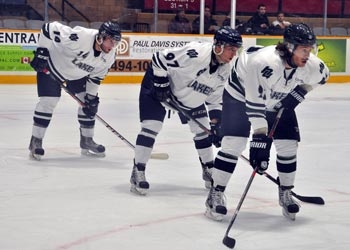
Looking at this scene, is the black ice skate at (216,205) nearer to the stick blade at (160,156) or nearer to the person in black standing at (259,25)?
the stick blade at (160,156)

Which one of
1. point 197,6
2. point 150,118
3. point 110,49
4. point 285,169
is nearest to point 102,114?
point 110,49

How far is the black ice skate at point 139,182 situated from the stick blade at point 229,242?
1.12 metres

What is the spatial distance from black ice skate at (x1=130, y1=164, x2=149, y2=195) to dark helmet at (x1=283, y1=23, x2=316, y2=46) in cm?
122

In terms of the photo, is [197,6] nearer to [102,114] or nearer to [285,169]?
[102,114]

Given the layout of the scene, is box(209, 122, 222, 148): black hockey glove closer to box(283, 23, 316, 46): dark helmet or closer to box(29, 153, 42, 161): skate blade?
box(283, 23, 316, 46): dark helmet

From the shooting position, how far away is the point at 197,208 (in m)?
4.23

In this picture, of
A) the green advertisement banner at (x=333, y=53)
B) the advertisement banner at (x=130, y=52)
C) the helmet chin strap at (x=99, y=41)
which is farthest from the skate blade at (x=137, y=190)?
the green advertisement banner at (x=333, y=53)

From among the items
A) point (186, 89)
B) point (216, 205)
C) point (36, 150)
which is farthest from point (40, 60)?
point (216, 205)

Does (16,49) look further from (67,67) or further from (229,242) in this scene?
(229,242)

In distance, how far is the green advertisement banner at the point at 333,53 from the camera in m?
13.4

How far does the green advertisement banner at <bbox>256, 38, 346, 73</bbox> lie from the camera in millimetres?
13430

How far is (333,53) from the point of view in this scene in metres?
13.5

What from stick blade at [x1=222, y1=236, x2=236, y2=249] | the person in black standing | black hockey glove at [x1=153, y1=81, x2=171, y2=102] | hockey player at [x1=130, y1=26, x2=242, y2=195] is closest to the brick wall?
the person in black standing

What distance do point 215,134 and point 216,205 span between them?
710 mm
